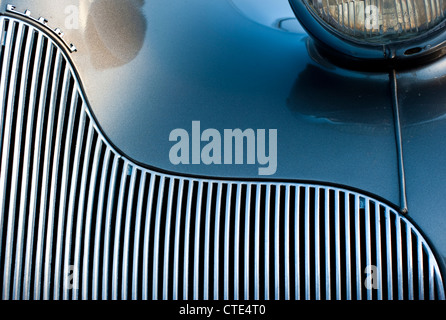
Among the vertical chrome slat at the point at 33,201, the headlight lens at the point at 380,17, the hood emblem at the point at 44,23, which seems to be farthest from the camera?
the hood emblem at the point at 44,23

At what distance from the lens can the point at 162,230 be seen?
3.01 ft

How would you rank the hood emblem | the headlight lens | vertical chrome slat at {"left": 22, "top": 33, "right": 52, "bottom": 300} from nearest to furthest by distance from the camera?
the headlight lens < vertical chrome slat at {"left": 22, "top": 33, "right": 52, "bottom": 300} < the hood emblem

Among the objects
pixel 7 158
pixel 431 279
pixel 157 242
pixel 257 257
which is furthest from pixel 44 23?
pixel 431 279

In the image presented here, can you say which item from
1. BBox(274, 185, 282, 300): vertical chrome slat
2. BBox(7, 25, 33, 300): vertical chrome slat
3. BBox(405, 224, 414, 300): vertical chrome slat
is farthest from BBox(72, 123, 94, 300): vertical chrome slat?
BBox(405, 224, 414, 300): vertical chrome slat

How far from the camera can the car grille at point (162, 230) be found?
0.87 meters

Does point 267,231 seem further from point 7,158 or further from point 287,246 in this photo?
point 7,158

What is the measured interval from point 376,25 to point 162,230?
0.48 m

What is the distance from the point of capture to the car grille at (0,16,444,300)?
871mm

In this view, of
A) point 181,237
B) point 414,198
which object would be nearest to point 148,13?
point 181,237

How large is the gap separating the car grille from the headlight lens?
0.26 meters

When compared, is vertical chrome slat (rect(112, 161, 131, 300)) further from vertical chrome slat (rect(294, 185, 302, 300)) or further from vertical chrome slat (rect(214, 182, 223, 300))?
vertical chrome slat (rect(294, 185, 302, 300))

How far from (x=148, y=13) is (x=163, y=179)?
37 cm

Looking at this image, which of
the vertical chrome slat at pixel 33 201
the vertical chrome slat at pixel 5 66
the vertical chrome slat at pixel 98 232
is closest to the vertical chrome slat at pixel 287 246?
the vertical chrome slat at pixel 98 232

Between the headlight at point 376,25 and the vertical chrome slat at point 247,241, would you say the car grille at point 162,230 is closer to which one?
the vertical chrome slat at point 247,241
